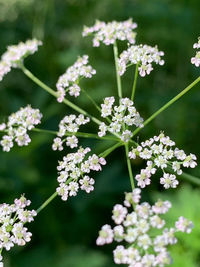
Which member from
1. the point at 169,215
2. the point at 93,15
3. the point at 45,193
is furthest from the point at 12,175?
the point at 93,15

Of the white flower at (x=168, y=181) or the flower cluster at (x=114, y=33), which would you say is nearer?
the white flower at (x=168, y=181)

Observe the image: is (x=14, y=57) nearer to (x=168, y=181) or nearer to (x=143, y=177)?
(x=143, y=177)

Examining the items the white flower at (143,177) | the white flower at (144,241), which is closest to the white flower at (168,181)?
the white flower at (143,177)

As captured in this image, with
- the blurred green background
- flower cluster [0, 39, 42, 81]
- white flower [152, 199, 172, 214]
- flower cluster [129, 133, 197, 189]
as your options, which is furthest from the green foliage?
flower cluster [0, 39, 42, 81]

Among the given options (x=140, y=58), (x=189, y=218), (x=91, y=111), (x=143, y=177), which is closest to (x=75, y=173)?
(x=143, y=177)

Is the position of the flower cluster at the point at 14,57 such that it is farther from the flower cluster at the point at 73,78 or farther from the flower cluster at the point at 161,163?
the flower cluster at the point at 161,163

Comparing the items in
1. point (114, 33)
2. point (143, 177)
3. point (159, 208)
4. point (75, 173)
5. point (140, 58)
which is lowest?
point (159, 208)

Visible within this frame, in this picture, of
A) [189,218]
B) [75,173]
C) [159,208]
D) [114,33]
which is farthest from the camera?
[189,218]

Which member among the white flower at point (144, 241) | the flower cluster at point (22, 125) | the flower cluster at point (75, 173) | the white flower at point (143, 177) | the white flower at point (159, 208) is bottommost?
the white flower at point (144, 241)

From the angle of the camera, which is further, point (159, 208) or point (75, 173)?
point (75, 173)

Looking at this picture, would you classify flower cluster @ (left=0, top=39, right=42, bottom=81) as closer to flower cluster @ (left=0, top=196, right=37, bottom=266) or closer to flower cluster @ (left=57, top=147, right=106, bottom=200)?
flower cluster @ (left=57, top=147, right=106, bottom=200)
